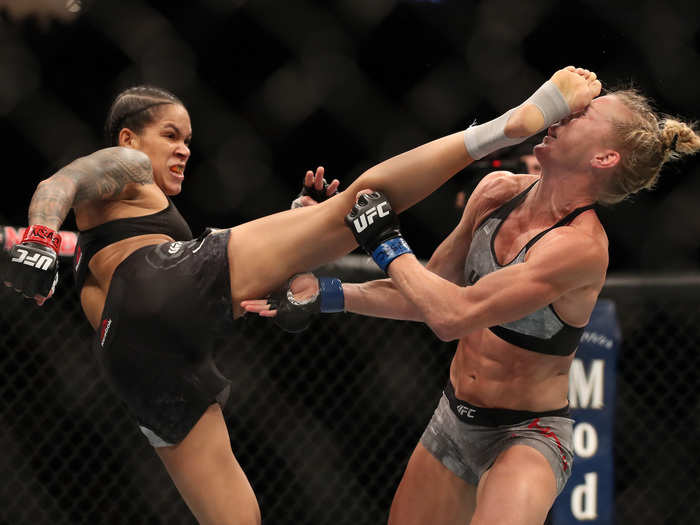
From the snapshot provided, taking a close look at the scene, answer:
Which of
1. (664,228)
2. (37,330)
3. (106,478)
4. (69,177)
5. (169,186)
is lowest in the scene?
(664,228)

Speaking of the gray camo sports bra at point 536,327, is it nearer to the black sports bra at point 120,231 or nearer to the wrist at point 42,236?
the black sports bra at point 120,231

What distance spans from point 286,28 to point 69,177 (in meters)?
1.46

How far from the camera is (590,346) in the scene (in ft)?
8.38

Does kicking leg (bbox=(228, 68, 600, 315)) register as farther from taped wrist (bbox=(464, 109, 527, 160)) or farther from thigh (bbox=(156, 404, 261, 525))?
thigh (bbox=(156, 404, 261, 525))

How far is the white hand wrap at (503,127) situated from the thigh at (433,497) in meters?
0.70

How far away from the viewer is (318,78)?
2979 millimetres

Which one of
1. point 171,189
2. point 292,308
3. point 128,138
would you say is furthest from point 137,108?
point 292,308

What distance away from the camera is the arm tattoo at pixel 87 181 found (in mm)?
1608

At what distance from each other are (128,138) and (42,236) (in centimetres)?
50

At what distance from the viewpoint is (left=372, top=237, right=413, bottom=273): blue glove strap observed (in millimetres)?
1621

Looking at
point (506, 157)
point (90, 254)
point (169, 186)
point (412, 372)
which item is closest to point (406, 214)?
point (506, 157)

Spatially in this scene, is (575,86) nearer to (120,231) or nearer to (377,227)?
(377,227)

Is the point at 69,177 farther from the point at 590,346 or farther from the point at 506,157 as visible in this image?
the point at 506,157

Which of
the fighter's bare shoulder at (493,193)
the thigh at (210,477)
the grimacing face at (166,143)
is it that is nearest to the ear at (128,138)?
the grimacing face at (166,143)
